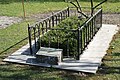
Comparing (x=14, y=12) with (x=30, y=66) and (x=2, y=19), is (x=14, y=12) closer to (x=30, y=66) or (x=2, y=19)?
(x=2, y=19)

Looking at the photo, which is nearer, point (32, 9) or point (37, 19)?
point (37, 19)

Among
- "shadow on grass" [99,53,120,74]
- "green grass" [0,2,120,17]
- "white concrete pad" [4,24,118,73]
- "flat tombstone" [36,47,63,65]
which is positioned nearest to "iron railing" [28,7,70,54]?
"white concrete pad" [4,24,118,73]

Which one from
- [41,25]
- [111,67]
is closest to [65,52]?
[111,67]

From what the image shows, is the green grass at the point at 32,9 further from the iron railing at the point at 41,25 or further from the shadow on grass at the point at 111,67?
the shadow on grass at the point at 111,67

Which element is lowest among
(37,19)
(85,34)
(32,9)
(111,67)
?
(111,67)

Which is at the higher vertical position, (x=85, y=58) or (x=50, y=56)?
(x=50, y=56)

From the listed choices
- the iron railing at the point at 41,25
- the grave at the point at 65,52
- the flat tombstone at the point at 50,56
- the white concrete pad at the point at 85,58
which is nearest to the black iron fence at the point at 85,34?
the grave at the point at 65,52

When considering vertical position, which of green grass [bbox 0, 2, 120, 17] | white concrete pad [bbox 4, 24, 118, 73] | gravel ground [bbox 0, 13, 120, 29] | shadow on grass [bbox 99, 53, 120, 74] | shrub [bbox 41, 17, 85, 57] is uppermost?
shrub [bbox 41, 17, 85, 57]

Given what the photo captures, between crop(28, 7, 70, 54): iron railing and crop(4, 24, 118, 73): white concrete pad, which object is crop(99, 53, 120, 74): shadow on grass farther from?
crop(28, 7, 70, 54): iron railing

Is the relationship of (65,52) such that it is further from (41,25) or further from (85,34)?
(41,25)

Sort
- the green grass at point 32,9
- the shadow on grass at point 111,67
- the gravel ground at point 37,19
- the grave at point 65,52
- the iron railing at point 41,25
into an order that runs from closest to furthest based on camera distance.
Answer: the shadow on grass at point 111,67 < the grave at point 65,52 < the iron railing at point 41,25 < the gravel ground at point 37,19 < the green grass at point 32,9

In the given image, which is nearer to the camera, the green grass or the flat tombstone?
the flat tombstone

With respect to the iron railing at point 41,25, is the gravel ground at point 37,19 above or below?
below

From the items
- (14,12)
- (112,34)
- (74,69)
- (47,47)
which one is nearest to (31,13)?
(14,12)
